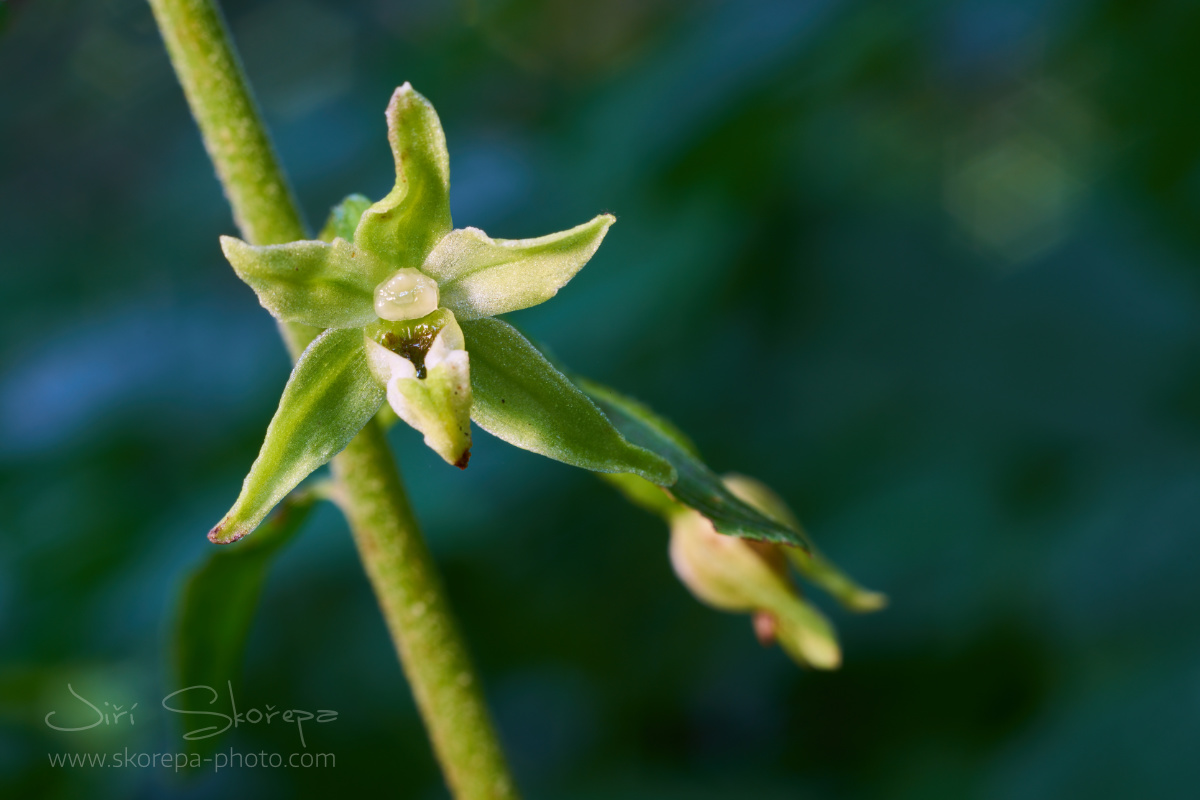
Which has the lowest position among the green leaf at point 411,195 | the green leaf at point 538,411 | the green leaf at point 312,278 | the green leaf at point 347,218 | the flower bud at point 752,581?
the flower bud at point 752,581

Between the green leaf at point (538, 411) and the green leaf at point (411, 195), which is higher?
the green leaf at point (411, 195)

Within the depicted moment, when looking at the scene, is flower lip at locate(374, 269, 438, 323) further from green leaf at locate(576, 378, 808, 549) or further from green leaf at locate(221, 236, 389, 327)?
green leaf at locate(576, 378, 808, 549)

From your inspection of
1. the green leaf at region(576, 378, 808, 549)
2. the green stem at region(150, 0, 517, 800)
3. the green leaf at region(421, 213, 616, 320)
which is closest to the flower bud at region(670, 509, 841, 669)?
the green leaf at region(576, 378, 808, 549)

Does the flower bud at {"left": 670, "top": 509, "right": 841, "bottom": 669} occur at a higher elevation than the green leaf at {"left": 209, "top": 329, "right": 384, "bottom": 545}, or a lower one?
lower

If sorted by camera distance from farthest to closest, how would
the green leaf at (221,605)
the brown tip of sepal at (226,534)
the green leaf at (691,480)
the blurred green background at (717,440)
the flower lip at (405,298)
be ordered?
the blurred green background at (717,440) < the green leaf at (221,605) < the green leaf at (691,480) < the flower lip at (405,298) < the brown tip of sepal at (226,534)

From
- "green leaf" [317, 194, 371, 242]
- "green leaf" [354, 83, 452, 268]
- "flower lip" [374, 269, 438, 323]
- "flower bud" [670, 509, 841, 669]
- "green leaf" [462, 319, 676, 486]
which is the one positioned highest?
"green leaf" [317, 194, 371, 242]

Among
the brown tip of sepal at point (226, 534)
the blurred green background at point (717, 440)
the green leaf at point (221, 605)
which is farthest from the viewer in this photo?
the blurred green background at point (717, 440)

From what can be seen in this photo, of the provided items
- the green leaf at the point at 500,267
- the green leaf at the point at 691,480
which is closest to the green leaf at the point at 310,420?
the green leaf at the point at 500,267

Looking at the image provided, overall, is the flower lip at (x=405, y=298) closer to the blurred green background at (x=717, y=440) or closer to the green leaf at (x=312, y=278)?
the green leaf at (x=312, y=278)

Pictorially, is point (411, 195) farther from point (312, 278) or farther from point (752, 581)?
point (752, 581)
